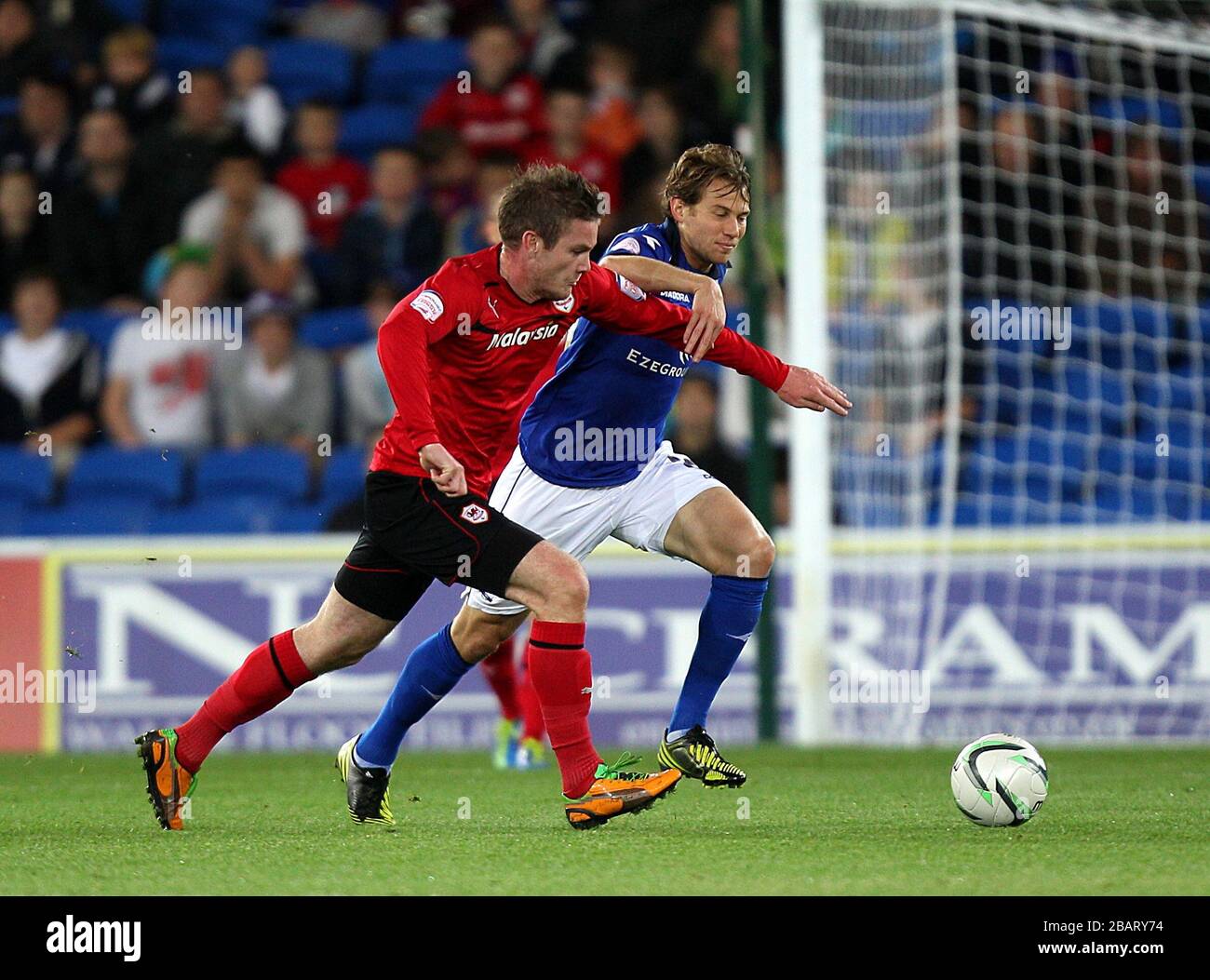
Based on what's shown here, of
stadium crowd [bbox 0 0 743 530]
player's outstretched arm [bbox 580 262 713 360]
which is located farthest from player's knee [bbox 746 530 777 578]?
stadium crowd [bbox 0 0 743 530]

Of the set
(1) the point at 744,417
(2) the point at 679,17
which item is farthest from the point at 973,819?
(2) the point at 679,17

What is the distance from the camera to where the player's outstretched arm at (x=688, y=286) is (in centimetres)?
522

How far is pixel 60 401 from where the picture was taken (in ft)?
34.1

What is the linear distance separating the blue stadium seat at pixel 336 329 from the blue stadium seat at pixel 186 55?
233cm

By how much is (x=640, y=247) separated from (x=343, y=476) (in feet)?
15.9

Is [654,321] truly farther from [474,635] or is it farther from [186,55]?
[186,55]

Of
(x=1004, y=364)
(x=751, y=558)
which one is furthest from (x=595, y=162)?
(x=751, y=558)

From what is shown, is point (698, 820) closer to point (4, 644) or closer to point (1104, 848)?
point (1104, 848)

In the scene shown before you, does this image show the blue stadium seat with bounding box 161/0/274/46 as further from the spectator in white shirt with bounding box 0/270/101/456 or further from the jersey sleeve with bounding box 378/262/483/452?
the jersey sleeve with bounding box 378/262/483/452

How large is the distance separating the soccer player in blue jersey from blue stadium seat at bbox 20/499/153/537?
461cm

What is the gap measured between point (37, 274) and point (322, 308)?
5.59 feet

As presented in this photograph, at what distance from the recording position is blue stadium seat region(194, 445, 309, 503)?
10320mm

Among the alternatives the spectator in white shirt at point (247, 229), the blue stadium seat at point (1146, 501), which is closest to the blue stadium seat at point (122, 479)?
the spectator in white shirt at point (247, 229)

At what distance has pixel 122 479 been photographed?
1035 centimetres
